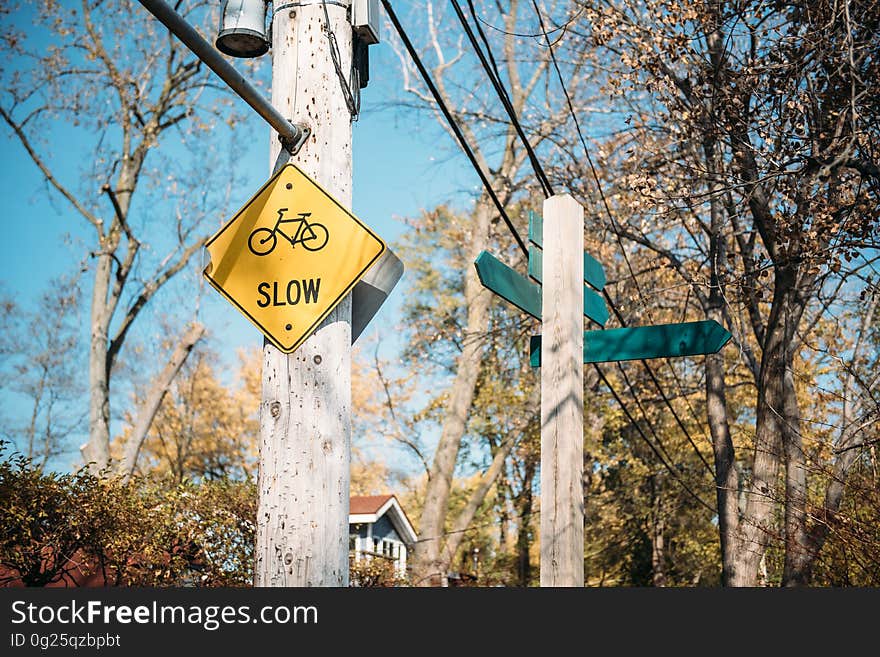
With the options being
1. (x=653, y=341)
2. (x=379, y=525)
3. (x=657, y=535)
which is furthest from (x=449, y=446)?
(x=379, y=525)

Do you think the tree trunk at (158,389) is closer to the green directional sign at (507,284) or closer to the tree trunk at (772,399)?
the tree trunk at (772,399)

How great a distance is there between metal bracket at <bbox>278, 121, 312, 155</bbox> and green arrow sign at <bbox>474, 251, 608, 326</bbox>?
67.0 inches

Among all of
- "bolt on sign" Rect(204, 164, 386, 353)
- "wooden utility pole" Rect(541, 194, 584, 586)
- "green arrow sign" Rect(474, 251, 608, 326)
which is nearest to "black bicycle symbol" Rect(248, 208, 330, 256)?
"bolt on sign" Rect(204, 164, 386, 353)

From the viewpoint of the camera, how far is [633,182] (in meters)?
8.61

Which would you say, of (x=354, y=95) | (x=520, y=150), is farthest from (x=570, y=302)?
(x=520, y=150)

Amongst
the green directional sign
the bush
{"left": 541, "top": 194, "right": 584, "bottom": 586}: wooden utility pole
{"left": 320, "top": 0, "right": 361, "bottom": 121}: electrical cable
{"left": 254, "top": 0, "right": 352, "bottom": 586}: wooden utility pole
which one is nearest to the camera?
{"left": 254, "top": 0, "right": 352, "bottom": 586}: wooden utility pole

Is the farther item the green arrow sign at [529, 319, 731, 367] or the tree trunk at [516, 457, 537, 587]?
the tree trunk at [516, 457, 537, 587]

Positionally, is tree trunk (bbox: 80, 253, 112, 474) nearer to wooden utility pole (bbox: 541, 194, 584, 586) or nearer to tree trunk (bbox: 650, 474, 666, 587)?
tree trunk (bbox: 650, 474, 666, 587)

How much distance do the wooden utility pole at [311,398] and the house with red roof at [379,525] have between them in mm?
21992

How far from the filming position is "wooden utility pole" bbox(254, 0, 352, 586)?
131 inches

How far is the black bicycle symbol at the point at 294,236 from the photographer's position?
365 cm

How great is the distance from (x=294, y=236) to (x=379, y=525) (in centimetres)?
2871

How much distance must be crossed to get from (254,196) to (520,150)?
17024 millimetres

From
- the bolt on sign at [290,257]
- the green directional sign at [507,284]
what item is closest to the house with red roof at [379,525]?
the green directional sign at [507,284]
